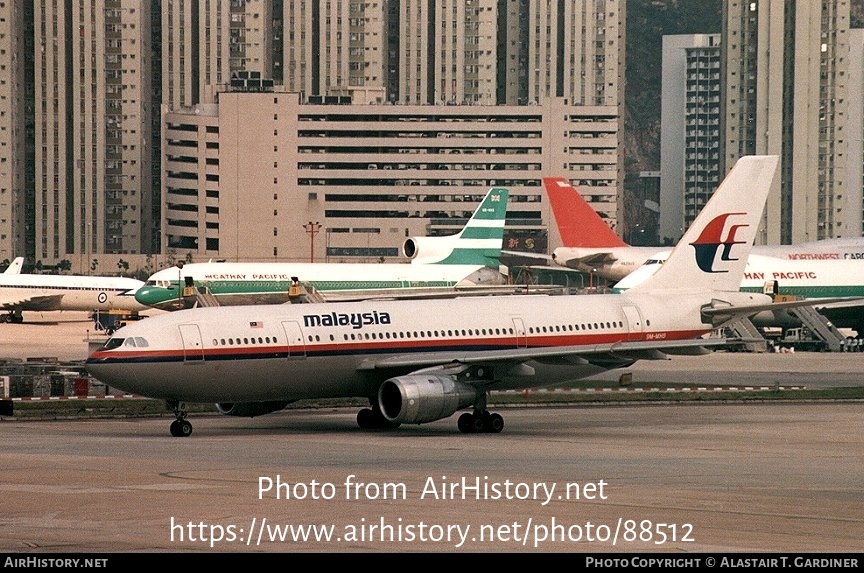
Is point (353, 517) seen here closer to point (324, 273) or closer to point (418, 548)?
point (418, 548)

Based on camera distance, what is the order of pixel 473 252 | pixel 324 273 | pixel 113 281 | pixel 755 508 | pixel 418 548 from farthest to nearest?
1. pixel 473 252
2. pixel 113 281
3. pixel 324 273
4. pixel 755 508
5. pixel 418 548

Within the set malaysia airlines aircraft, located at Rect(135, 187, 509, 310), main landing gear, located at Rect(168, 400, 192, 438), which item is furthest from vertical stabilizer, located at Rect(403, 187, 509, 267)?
main landing gear, located at Rect(168, 400, 192, 438)

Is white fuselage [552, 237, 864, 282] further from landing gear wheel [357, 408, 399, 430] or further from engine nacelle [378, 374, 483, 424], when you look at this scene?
engine nacelle [378, 374, 483, 424]

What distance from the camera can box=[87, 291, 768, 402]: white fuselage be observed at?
159 feet

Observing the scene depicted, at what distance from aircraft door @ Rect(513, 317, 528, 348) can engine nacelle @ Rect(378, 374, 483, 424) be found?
364 cm

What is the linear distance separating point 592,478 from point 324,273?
296 ft

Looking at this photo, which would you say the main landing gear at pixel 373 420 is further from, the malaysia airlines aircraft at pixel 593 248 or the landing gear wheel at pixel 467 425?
the malaysia airlines aircraft at pixel 593 248

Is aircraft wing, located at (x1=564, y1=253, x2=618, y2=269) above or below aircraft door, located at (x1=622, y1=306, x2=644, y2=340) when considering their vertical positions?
below

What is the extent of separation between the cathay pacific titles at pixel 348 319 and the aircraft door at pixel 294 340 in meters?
0.42

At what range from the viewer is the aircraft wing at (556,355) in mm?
50281

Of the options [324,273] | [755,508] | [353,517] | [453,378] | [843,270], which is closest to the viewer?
[353,517]

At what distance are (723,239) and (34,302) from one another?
88.6 m
